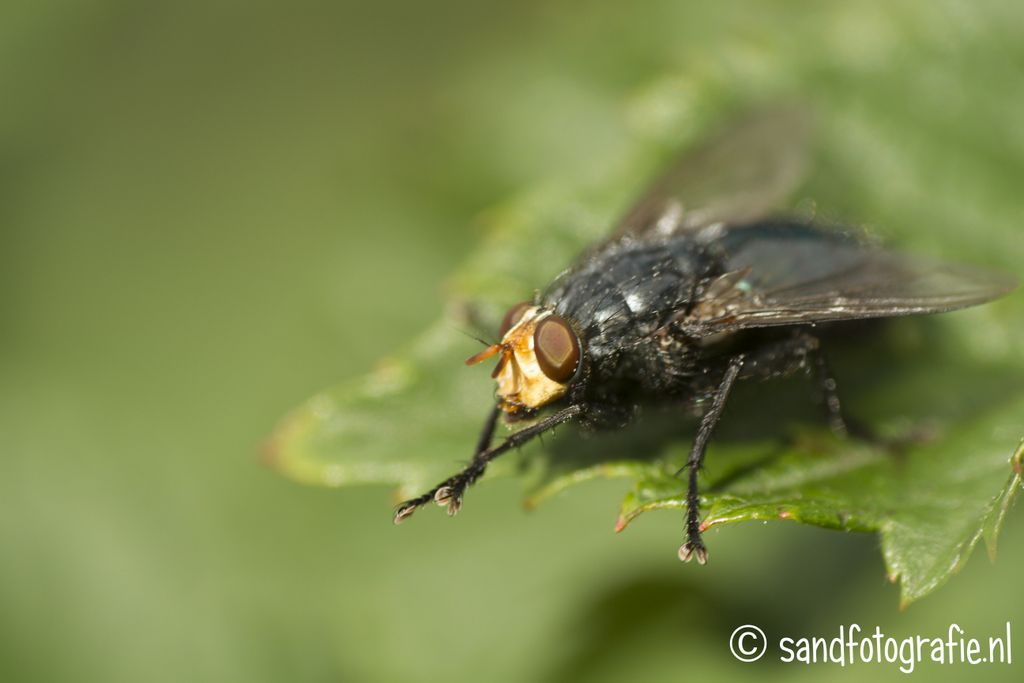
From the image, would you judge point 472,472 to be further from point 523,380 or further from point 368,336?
point 368,336

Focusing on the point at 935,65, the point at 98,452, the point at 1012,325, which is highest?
the point at 98,452

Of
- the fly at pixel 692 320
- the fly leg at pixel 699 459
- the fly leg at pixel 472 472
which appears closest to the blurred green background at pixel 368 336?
the fly at pixel 692 320

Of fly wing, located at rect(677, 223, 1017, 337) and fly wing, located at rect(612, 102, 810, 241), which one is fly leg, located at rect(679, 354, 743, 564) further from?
fly wing, located at rect(612, 102, 810, 241)

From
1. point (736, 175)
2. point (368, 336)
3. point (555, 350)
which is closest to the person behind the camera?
point (555, 350)

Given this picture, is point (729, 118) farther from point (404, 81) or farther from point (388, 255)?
point (404, 81)

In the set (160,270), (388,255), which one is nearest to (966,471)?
(388,255)

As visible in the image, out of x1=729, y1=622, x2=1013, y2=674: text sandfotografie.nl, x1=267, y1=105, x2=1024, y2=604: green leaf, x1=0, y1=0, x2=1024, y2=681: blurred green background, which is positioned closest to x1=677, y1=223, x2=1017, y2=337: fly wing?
x1=267, y1=105, x2=1024, y2=604: green leaf

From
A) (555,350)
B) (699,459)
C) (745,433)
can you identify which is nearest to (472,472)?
(555,350)
